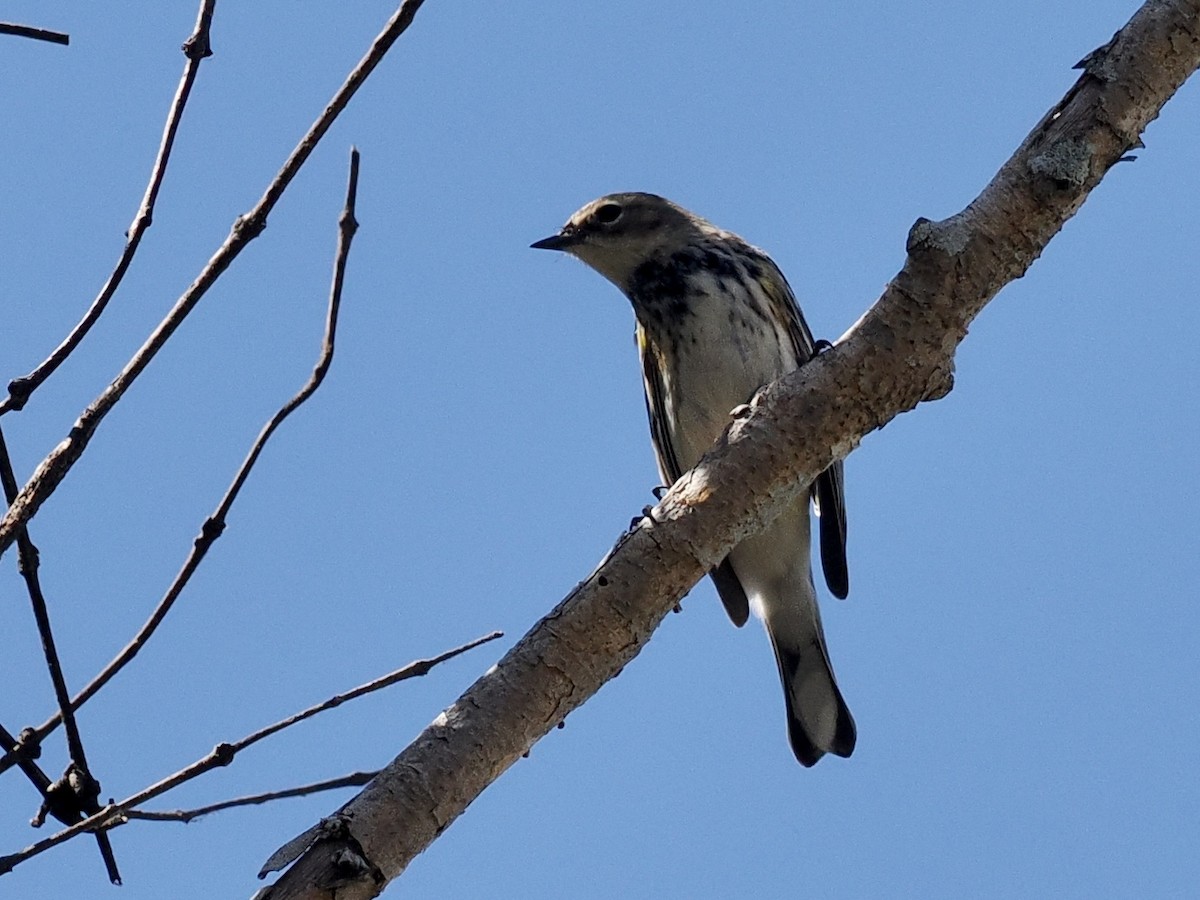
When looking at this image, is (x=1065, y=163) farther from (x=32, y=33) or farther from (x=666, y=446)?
(x=666, y=446)

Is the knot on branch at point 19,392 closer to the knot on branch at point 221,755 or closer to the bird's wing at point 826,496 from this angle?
the knot on branch at point 221,755

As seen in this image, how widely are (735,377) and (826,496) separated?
72 cm

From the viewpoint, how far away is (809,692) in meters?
7.39

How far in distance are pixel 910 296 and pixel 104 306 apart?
78.3 inches

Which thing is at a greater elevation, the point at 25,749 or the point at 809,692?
the point at 809,692

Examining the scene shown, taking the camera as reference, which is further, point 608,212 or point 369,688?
point 608,212

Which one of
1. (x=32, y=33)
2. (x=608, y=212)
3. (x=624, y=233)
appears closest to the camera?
(x=32, y=33)

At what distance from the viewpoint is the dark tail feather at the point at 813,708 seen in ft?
23.7

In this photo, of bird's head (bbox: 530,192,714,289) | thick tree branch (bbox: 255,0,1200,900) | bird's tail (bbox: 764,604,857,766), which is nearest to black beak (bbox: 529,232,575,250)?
bird's head (bbox: 530,192,714,289)

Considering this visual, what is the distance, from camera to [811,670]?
748 centimetres

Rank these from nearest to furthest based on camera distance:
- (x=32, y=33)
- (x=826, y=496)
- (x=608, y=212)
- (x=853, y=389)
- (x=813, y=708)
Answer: (x=32, y=33)
(x=853, y=389)
(x=826, y=496)
(x=813, y=708)
(x=608, y=212)

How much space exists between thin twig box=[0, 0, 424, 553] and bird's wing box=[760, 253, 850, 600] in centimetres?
409

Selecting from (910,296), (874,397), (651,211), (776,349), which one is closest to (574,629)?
(874,397)

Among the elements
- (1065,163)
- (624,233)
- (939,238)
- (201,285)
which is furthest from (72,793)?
(624,233)
